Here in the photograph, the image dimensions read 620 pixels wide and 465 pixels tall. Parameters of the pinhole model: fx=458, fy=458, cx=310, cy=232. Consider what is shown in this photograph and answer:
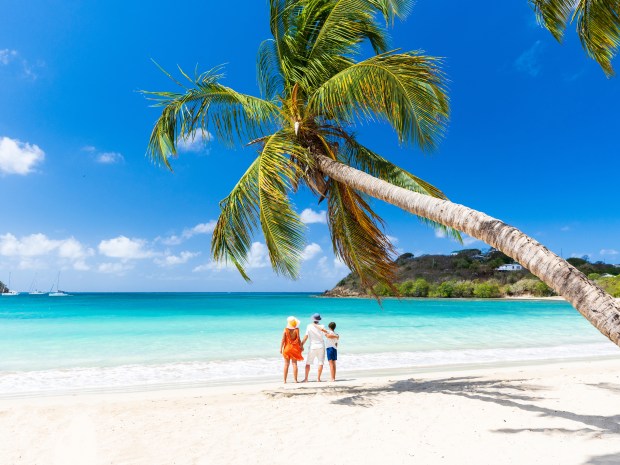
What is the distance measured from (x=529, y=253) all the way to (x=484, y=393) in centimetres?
504

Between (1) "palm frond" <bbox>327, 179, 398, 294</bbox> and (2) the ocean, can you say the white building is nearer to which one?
(2) the ocean

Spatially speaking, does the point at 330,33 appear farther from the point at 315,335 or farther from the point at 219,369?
the point at 219,369

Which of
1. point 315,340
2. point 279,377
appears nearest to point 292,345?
point 315,340

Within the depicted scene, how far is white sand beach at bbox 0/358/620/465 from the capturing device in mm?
4633

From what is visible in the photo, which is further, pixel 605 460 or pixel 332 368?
pixel 332 368

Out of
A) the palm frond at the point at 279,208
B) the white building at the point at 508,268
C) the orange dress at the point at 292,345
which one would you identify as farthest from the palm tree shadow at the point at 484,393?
the white building at the point at 508,268

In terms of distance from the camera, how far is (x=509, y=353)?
46.7ft

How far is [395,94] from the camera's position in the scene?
5703 mm

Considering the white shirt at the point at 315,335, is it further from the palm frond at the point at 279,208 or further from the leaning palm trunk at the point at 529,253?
the leaning palm trunk at the point at 529,253

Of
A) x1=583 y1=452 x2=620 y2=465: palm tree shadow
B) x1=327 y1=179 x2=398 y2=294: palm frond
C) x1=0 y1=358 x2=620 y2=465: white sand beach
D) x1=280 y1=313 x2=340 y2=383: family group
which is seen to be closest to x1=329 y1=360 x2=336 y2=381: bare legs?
x1=280 y1=313 x2=340 y2=383: family group

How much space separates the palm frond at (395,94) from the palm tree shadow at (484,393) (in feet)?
12.6

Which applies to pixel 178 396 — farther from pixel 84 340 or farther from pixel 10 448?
pixel 84 340

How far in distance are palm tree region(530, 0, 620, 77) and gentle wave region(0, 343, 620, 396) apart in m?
8.05

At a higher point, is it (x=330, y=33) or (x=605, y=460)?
(x=330, y=33)
